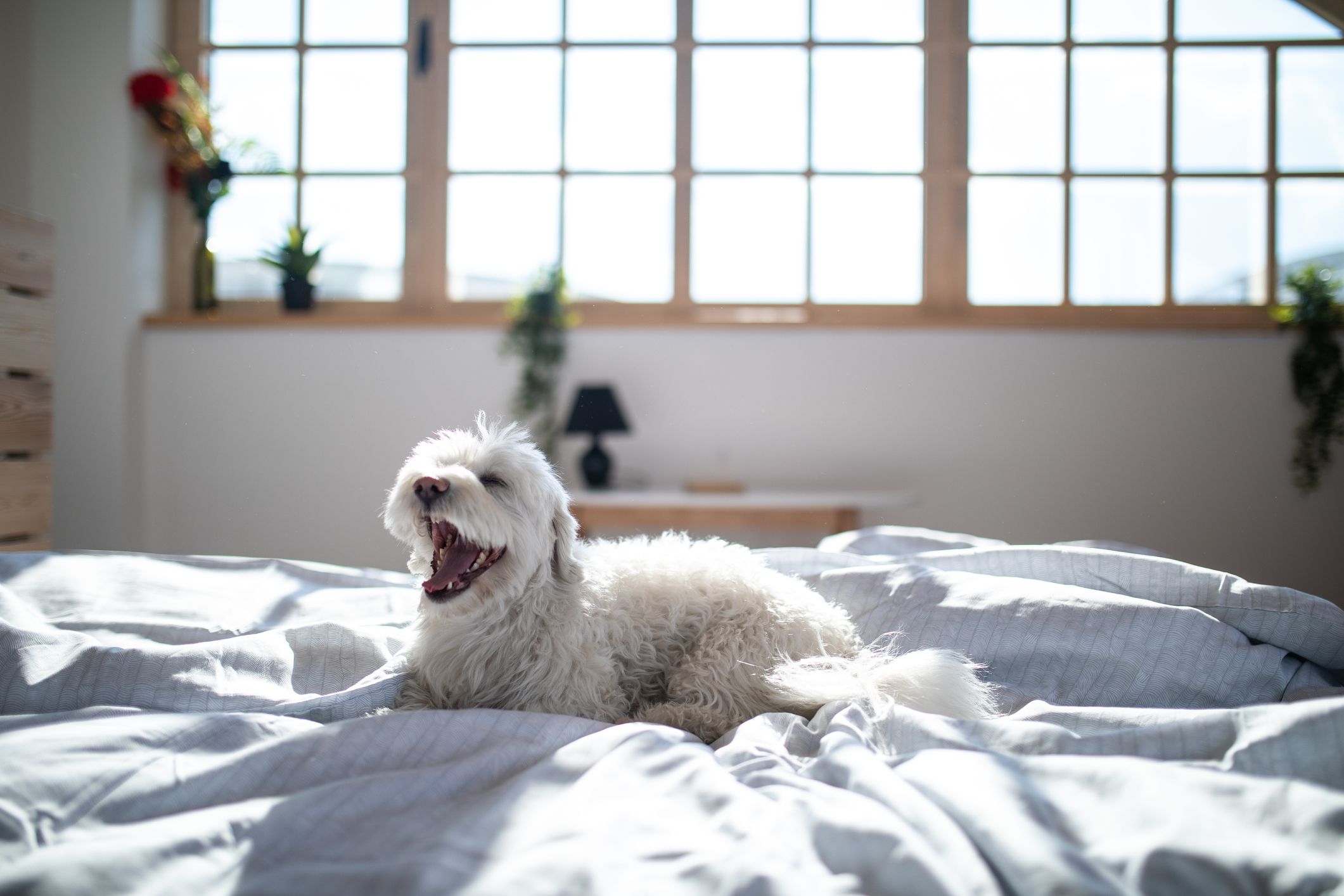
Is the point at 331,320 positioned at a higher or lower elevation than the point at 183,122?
lower

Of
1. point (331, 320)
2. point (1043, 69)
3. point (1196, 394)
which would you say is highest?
point (1043, 69)

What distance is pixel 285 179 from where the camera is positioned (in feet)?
11.6

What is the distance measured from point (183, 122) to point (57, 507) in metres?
1.63

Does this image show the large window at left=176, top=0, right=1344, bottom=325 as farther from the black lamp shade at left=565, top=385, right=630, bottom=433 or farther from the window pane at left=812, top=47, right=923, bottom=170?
the black lamp shade at left=565, top=385, right=630, bottom=433

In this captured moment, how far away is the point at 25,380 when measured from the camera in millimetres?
2484

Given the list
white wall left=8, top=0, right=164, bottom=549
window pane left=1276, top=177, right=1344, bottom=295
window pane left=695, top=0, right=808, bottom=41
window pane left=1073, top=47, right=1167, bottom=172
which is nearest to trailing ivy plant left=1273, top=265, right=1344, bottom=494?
window pane left=1276, top=177, right=1344, bottom=295

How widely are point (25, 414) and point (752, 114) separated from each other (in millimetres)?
2841

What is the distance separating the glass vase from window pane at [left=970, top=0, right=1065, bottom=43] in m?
3.35

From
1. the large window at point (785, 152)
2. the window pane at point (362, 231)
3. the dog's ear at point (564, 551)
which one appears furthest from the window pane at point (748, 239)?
the dog's ear at point (564, 551)

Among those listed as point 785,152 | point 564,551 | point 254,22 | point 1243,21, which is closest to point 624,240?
point 785,152

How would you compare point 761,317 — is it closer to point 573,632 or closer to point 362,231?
point 362,231

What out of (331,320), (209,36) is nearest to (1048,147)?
(331,320)

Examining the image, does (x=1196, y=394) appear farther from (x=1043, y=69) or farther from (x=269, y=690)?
(x=269, y=690)

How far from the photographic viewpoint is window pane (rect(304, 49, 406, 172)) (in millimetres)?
3520
